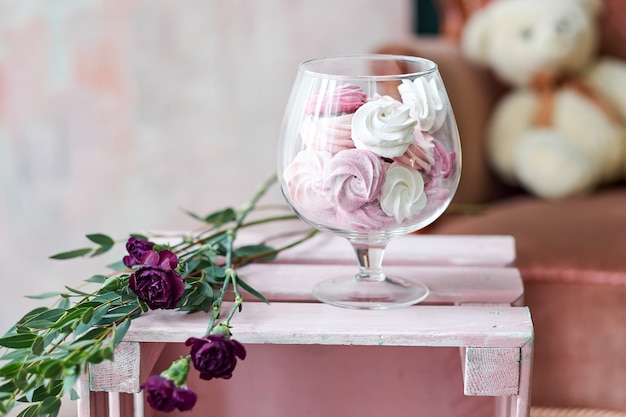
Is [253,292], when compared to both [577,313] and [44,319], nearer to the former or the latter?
[44,319]

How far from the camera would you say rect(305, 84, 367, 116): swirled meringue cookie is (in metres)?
0.75

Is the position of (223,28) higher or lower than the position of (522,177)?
higher

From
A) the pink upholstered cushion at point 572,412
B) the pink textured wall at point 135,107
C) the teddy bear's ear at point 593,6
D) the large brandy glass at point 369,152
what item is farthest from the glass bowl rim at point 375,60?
the pink textured wall at point 135,107

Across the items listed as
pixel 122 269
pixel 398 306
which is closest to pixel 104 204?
pixel 122 269

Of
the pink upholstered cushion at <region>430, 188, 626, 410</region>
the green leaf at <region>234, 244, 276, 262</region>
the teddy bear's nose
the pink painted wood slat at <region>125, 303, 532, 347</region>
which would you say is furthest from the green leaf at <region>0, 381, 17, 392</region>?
the teddy bear's nose

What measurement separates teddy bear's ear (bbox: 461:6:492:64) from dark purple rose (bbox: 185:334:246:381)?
3.39 ft

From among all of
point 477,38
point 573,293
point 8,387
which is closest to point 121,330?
point 8,387

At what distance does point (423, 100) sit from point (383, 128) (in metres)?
0.06

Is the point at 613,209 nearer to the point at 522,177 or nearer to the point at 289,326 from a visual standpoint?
the point at 522,177

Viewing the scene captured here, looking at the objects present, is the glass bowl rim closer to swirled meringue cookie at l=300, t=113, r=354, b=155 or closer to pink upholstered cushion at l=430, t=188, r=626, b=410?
swirled meringue cookie at l=300, t=113, r=354, b=155

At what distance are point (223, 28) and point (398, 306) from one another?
4.69 ft

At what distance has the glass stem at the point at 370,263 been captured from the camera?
34.6 inches

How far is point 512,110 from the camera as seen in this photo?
4.99ft

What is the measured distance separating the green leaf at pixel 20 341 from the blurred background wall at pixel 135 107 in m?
1.20
